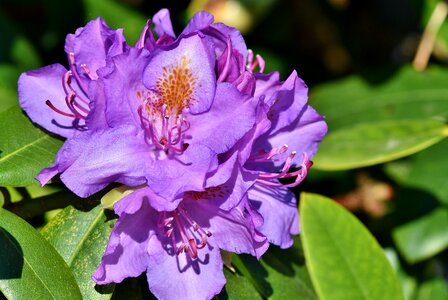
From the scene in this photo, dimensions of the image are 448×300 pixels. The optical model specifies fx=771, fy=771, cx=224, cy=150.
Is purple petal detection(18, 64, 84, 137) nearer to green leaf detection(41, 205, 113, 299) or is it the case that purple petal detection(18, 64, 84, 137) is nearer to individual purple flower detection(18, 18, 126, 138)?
individual purple flower detection(18, 18, 126, 138)

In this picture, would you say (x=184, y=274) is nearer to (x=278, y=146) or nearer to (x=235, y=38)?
(x=278, y=146)

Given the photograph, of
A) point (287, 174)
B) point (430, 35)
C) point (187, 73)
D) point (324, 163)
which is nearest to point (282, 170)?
point (287, 174)

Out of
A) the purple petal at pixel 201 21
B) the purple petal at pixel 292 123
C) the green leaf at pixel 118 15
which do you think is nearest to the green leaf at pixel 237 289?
the purple petal at pixel 292 123

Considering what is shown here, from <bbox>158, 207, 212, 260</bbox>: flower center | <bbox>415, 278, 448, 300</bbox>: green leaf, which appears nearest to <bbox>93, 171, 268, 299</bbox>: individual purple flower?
<bbox>158, 207, 212, 260</bbox>: flower center

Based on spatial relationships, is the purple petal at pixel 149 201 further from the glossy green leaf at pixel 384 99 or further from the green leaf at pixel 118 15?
the glossy green leaf at pixel 384 99

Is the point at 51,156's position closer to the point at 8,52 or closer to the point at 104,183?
the point at 104,183
